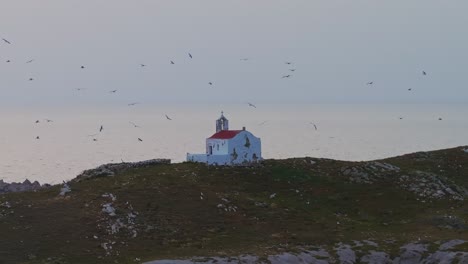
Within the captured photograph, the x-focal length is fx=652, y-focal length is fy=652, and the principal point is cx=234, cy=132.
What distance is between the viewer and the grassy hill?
5356cm

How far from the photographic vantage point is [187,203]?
6550 centimetres

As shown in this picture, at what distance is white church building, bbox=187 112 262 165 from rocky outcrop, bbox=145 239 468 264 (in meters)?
30.7

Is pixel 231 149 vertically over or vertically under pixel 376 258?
over

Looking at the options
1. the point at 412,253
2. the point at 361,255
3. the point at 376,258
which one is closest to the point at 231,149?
the point at 361,255

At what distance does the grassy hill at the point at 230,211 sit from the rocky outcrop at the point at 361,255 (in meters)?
1.38

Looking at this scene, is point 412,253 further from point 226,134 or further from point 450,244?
point 226,134

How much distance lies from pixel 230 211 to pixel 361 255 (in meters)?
15.7

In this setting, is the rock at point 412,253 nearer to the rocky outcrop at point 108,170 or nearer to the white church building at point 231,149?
the white church building at point 231,149

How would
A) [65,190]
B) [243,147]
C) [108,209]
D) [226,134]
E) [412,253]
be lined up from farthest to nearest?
[226,134] → [243,147] → [65,190] → [108,209] → [412,253]

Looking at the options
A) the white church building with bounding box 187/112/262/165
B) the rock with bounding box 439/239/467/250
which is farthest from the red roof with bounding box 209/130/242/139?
the rock with bounding box 439/239/467/250

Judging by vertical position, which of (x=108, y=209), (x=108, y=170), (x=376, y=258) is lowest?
(x=376, y=258)

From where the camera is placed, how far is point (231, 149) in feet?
275

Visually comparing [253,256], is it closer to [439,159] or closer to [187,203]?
[187,203]

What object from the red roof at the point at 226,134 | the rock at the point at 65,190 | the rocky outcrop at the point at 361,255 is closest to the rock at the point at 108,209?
the rock at the point at 65,190
